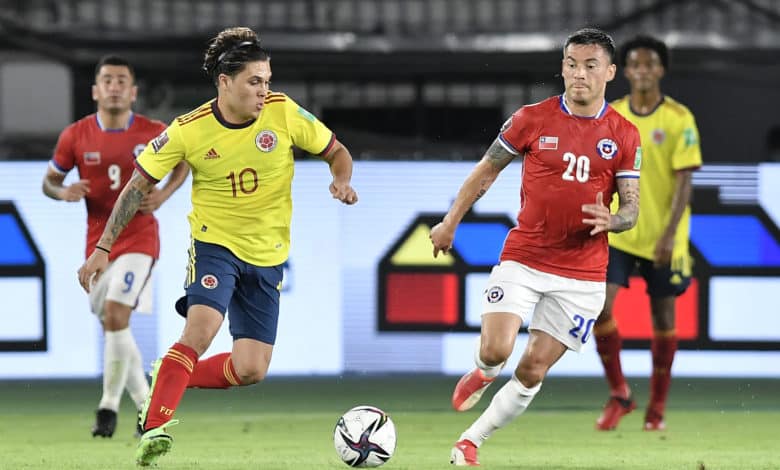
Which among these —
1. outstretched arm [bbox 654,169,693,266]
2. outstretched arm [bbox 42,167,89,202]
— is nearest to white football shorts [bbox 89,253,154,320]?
outstretched arm [bbox 42,167,89,202]

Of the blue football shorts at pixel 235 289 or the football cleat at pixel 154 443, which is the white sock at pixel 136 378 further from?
the football cleat at pixel 154 443

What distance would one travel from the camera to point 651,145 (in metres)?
8.39

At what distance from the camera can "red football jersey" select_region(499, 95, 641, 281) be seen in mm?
6305

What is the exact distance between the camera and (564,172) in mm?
6320

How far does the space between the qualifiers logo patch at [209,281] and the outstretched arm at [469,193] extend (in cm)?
89

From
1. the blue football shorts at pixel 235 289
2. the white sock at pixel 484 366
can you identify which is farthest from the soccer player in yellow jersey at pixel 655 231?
the blue football shorts at pixel 235 289

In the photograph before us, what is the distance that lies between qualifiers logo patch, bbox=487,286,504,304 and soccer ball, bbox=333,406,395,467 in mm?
661

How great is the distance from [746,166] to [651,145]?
192 cm

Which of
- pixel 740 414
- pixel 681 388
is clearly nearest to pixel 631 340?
pixel 681 388

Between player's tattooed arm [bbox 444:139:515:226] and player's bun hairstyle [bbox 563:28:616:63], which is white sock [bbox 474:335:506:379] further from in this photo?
player's bun hairstyle [bbox 563:28:616:63]

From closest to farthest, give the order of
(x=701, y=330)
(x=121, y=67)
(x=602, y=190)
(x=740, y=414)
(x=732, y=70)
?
(x=602, y=190)
(x=121, y=67)
(x=740, y=414)
(x=701, y=330)
(x=732, y=70)

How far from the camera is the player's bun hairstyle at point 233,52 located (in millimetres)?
6199

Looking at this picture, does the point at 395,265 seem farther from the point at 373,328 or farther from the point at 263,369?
the point at 263,369

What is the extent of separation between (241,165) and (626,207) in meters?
1.57
